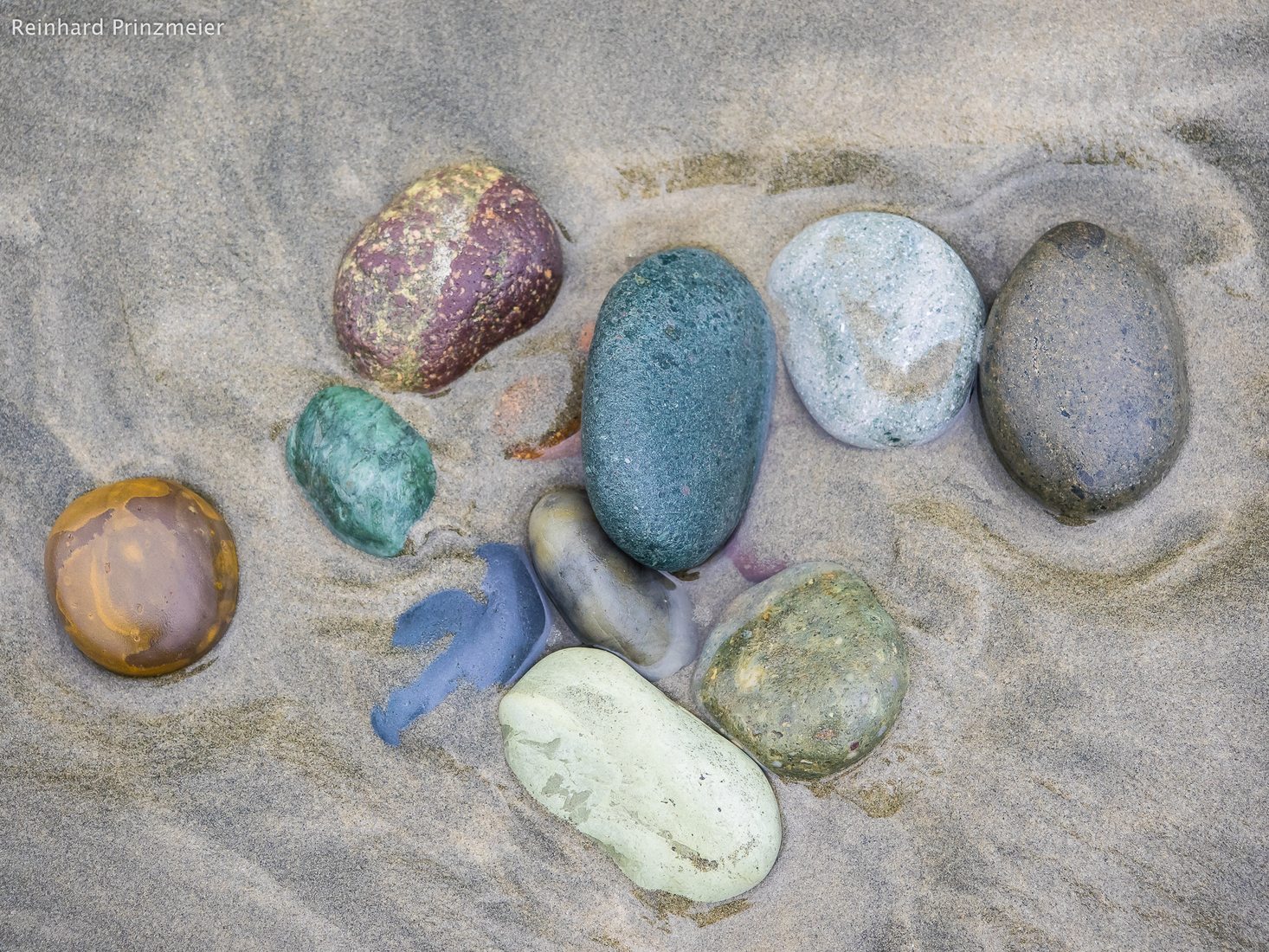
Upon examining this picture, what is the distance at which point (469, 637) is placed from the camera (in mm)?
2299

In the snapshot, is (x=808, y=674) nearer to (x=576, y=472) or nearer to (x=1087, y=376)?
(x=576, y=472)

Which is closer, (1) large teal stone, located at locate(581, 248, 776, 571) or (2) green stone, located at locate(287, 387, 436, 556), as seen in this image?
(1) large teal stone, located at locate(581, 248, 776, 571)

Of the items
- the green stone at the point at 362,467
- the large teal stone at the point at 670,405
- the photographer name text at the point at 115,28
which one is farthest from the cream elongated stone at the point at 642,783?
the photographer name text at the point at 115,28

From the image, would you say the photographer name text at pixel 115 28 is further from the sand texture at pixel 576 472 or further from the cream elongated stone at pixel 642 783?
the cream elongated stone at pixel 642 783

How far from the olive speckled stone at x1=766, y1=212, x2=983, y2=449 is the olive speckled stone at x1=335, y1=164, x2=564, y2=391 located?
0.71 metres

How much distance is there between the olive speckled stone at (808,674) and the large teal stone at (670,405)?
26 centimetres

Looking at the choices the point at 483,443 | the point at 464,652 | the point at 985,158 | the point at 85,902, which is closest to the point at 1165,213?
the point at 985,158

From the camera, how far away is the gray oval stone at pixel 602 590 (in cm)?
224

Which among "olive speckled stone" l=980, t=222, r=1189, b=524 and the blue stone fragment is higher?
"olive speckled stone" l=980, t=222, r=1189, b=524

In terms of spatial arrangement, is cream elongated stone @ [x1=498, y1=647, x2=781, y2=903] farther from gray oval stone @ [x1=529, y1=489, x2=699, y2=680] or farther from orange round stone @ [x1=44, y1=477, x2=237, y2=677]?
orange round stone @ [x1=44, y1=477, x2=237, y2=677]

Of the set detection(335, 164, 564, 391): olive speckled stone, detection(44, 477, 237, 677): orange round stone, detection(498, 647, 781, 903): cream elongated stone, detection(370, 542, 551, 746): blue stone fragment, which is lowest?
detection(498, 647, 781, 903): cream elongated stone

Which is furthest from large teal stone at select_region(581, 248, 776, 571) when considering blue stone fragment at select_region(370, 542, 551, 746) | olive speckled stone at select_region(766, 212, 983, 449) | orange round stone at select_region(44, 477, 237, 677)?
orange round stone at select_region(44, 477, 237, 677)

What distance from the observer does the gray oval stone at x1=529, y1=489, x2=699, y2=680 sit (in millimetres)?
2240

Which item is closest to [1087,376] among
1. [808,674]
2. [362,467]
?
[808,674]
